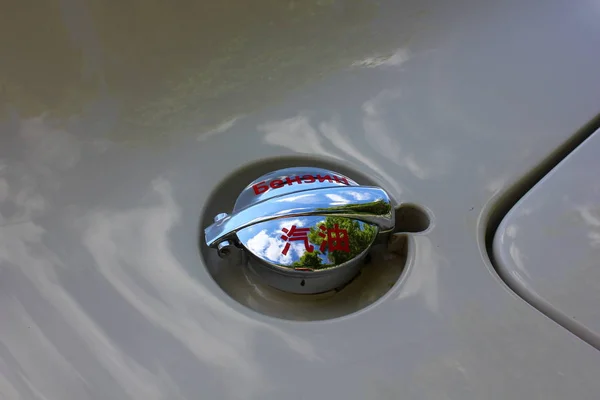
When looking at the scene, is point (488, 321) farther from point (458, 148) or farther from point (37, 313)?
point (37, 313)

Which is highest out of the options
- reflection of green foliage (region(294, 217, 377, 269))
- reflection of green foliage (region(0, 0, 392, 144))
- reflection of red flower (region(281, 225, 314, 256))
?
reflection of green foliage (region(0, 0, 392, 144))

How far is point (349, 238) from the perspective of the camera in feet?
1.17

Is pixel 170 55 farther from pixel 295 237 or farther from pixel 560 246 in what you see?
pixel 560 246

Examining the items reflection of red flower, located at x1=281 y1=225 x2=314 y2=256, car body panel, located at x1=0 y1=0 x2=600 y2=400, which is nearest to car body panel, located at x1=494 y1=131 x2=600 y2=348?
car body panel, located at x1=0 y1=0 x2=600 y2=400

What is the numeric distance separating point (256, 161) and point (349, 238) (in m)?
0.09

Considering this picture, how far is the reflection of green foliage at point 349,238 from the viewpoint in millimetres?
346

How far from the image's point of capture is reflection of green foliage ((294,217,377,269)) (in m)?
0.35

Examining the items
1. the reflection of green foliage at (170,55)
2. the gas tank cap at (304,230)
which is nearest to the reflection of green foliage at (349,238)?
the gas tank cap at (304,230)

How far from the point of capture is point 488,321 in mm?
328

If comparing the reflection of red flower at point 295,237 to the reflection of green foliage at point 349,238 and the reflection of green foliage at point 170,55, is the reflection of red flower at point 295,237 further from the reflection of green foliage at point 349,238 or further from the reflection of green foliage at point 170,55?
the reflection of green foliage at point 170,55

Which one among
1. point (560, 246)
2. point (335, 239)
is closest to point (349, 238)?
point (335, 239)

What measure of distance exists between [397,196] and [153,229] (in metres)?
0.16

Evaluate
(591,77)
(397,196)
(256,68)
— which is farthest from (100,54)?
(591,77)

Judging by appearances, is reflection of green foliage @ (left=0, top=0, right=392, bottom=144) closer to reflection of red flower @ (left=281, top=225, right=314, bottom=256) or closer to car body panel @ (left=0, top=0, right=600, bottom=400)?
car body panel @ (left=0, top=0, right=600, bottom=400)
